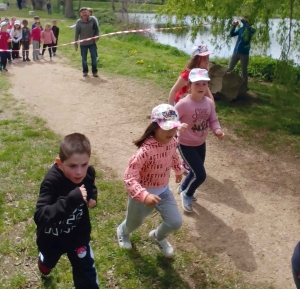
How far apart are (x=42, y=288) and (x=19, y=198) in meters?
1.69

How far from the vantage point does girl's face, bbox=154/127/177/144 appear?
3658 millimetres

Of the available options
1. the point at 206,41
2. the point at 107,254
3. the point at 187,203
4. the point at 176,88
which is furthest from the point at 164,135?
the point at 206,41

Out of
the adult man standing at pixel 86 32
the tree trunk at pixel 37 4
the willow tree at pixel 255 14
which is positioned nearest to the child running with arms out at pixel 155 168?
the willow tree at pixel 255 14

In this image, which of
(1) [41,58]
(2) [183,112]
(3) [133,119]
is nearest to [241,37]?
(3) [133,119]

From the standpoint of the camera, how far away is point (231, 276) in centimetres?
404

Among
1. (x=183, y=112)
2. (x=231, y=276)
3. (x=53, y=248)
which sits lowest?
(x=231, y=276)

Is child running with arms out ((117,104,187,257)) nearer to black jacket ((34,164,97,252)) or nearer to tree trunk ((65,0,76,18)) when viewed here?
black jacket ((34,164,97,252))

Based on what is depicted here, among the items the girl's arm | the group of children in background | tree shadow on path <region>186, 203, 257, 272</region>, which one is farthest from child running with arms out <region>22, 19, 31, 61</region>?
tree shadow on path <region>186, 203, 257, 272</region>

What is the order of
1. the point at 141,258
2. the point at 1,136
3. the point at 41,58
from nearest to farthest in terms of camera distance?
1. the point at 141,258
2. the point at 1,136
3. the point at 41,58

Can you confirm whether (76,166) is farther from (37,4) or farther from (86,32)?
(37,4)

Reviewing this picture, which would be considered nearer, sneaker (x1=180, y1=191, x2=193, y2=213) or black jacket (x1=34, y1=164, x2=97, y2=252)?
black jacket (x1=34, y1=164, x2=97, y2=252)

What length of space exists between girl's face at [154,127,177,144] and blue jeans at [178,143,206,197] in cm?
106

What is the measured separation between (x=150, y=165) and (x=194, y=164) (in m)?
1.11

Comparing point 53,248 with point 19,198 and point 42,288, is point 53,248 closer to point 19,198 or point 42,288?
point 42,288
